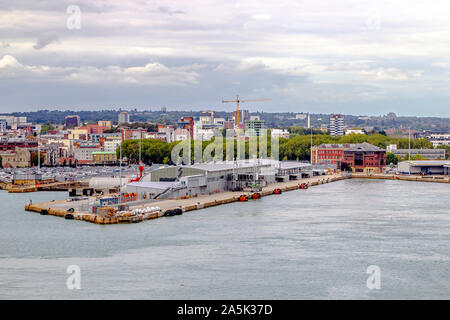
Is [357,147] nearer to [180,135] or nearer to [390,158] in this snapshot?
[390,158]

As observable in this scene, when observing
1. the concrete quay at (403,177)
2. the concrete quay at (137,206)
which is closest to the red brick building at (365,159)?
the concrete quay at (403,177)

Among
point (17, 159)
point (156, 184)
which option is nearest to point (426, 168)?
point (156, 184)

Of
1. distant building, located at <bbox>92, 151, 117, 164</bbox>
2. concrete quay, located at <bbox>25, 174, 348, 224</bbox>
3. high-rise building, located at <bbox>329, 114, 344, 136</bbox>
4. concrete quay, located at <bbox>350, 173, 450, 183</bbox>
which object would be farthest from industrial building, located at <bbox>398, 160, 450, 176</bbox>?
high-rise building, located at <bbox>329, 114, 344, 136</bbox>

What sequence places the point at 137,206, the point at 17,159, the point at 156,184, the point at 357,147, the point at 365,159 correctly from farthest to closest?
the point at 17,159 → the point at 357,147 → the point at 365,159 → the point at 156,184 → the point at 137,206
